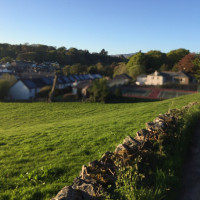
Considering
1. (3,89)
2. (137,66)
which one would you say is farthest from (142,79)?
(3,89)

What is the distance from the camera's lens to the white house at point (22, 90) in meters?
47.6

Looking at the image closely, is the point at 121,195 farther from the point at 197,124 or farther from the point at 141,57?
the point at 141,57

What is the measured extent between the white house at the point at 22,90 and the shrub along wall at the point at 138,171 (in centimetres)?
4479

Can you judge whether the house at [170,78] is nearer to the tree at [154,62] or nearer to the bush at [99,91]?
the tree at [154,62]

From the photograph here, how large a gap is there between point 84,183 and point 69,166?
111 inches

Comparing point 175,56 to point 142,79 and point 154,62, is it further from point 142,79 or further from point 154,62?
point 142,79

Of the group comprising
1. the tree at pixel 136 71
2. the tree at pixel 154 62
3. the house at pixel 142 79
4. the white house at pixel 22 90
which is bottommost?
the white house at pixel 22 90

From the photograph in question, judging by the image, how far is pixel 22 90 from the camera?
47.8m

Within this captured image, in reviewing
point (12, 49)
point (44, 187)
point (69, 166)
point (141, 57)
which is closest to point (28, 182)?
point (44, 187)

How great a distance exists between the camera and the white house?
4759cm

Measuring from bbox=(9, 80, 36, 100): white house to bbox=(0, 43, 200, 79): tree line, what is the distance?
4156cm

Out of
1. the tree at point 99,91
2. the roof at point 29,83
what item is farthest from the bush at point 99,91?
the roof at point 29,83

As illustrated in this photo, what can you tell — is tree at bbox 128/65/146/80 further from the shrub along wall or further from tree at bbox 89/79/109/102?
the shrub along wall

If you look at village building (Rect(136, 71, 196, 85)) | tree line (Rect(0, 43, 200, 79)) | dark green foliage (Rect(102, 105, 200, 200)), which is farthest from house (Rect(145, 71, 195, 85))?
dark green foliage (Rect(102, 105, 200, 200))
